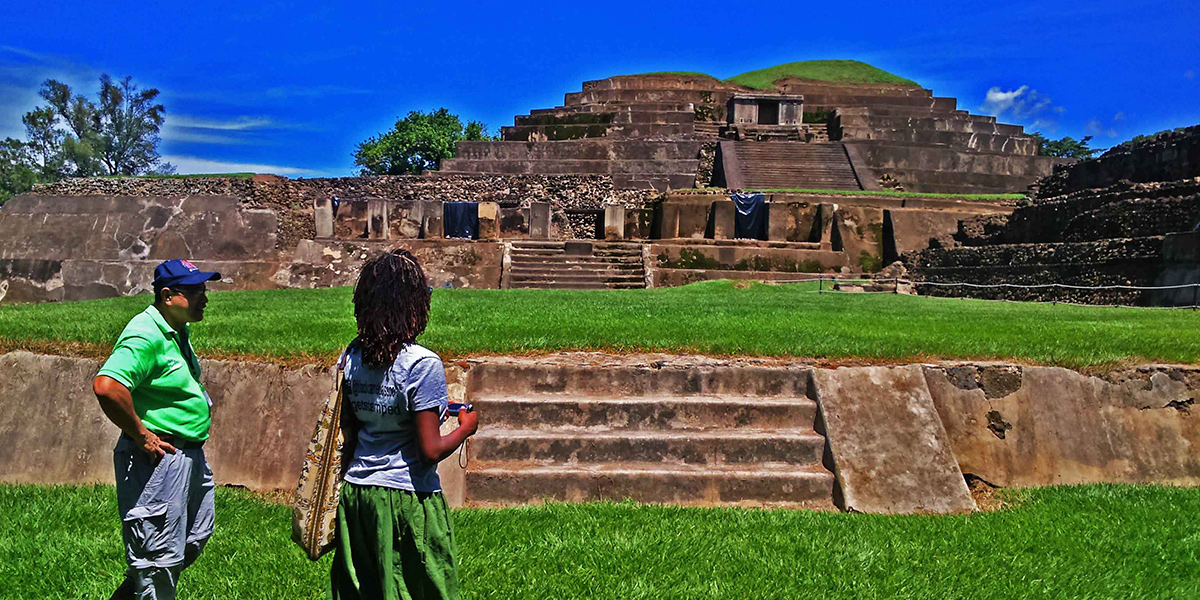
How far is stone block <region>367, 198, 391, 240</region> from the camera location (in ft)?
56.8

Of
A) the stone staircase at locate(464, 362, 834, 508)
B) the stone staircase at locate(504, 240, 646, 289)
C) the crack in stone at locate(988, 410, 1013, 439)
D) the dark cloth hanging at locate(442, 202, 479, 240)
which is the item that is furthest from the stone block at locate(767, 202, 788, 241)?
the stone staircase at locate(464, 362, 834, 508)

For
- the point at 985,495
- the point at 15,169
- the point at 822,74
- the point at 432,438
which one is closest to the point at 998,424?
the point at 985,495

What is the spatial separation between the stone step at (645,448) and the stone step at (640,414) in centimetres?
14

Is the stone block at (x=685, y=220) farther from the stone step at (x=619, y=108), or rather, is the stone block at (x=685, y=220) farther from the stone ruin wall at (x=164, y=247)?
the stone step at (x=619, y=108)

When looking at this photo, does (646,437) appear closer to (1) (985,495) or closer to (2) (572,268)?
(1) (985,495)

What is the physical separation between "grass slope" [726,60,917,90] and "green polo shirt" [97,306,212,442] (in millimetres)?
36742

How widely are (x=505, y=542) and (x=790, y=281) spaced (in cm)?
1352

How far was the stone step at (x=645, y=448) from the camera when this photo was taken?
4.36m

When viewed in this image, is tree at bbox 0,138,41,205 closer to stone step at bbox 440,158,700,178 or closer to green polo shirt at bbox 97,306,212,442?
stone step at bbox 440,158,700,178

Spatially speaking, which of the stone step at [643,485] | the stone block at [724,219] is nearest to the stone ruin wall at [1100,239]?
the stone block at [724,219]

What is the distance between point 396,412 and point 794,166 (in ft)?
83.1

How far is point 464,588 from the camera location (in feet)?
9.73

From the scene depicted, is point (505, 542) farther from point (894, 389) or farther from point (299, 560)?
point (894, 389)

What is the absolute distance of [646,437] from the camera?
4.41 m
